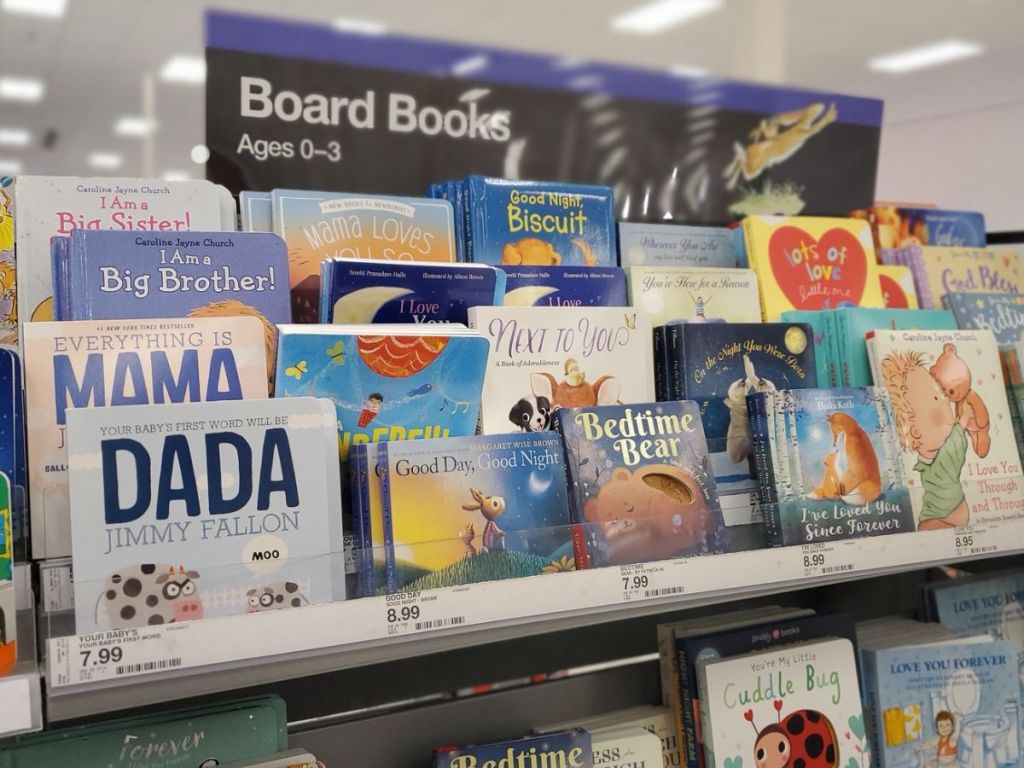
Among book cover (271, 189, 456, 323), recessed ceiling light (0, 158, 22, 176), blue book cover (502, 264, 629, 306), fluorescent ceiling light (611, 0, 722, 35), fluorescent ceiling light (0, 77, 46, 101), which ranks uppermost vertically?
recessed ceiling light (0, 158, 22, 176)

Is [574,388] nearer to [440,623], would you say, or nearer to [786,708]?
[440,623]

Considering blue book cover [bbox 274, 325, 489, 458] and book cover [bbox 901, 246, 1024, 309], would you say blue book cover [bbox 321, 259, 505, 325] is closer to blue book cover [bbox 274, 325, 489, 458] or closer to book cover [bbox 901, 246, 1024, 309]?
blue book cover [bbox 274, 325, 489, 458]

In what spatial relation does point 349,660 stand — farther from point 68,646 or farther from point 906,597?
point 906,597

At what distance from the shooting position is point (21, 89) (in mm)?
7949

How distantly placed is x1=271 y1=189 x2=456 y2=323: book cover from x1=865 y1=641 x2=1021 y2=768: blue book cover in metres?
1.08

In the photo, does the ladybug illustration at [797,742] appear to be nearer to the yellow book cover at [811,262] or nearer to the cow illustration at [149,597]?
the yellow book cover at [811,262]

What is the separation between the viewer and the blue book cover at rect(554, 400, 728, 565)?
55.3 inches

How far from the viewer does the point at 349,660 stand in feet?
4.01

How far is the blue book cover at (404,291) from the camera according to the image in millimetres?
1405

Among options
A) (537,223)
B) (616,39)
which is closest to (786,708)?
(537,223)

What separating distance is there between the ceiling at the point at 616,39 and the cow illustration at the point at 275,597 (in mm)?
4213

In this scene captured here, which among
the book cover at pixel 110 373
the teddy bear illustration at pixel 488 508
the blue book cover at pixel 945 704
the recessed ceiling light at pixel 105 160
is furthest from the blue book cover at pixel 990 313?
the recessed ceiling light at pixel 105 160

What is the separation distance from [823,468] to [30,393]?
3.68 ft

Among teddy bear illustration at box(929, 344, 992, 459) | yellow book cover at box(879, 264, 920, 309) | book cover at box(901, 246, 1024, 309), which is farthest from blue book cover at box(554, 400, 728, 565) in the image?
book cover at box(901, 246, 1024, 309)
